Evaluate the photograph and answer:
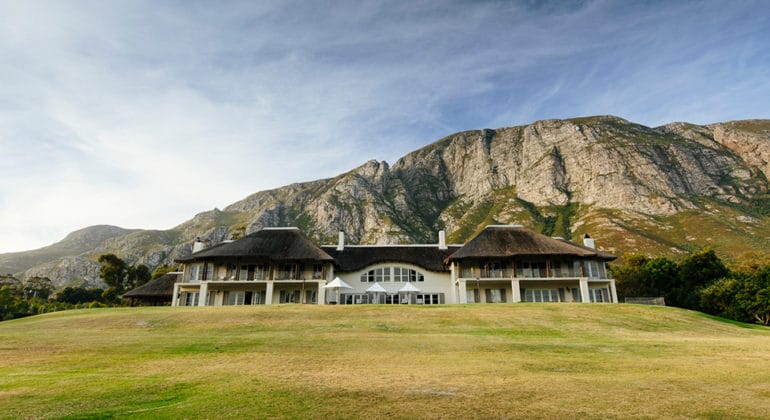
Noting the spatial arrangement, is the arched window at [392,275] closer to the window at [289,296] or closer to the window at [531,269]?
the window at [289,296]

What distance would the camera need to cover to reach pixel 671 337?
20.9 meters

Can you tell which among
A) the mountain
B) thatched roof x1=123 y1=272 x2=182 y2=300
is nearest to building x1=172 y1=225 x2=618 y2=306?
thatched roof x1=123 y1=272 x2=182 y2=300

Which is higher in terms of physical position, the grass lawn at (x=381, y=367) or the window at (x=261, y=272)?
the window at (x=261, y=272)

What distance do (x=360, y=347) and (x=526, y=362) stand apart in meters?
6.30

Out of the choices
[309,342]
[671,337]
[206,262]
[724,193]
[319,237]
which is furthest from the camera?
[319,237]

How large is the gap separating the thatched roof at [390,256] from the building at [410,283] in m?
1.91

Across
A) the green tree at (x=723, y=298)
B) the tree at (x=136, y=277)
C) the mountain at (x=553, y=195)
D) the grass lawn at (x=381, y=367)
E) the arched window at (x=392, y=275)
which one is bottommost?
the grass lawn at (x=381, y=367)

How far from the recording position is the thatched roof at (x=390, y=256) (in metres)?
46.0

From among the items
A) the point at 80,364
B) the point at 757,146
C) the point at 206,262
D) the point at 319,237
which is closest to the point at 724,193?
the point at 757,146

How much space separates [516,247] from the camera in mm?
43219

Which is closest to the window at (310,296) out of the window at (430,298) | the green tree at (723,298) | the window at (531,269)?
the window at (430,298)

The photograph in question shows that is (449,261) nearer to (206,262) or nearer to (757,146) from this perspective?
(206,262)

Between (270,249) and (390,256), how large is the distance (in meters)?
12.8

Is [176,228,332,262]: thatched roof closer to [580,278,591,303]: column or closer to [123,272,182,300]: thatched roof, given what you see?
[123,272,182,300]: thatched roof
